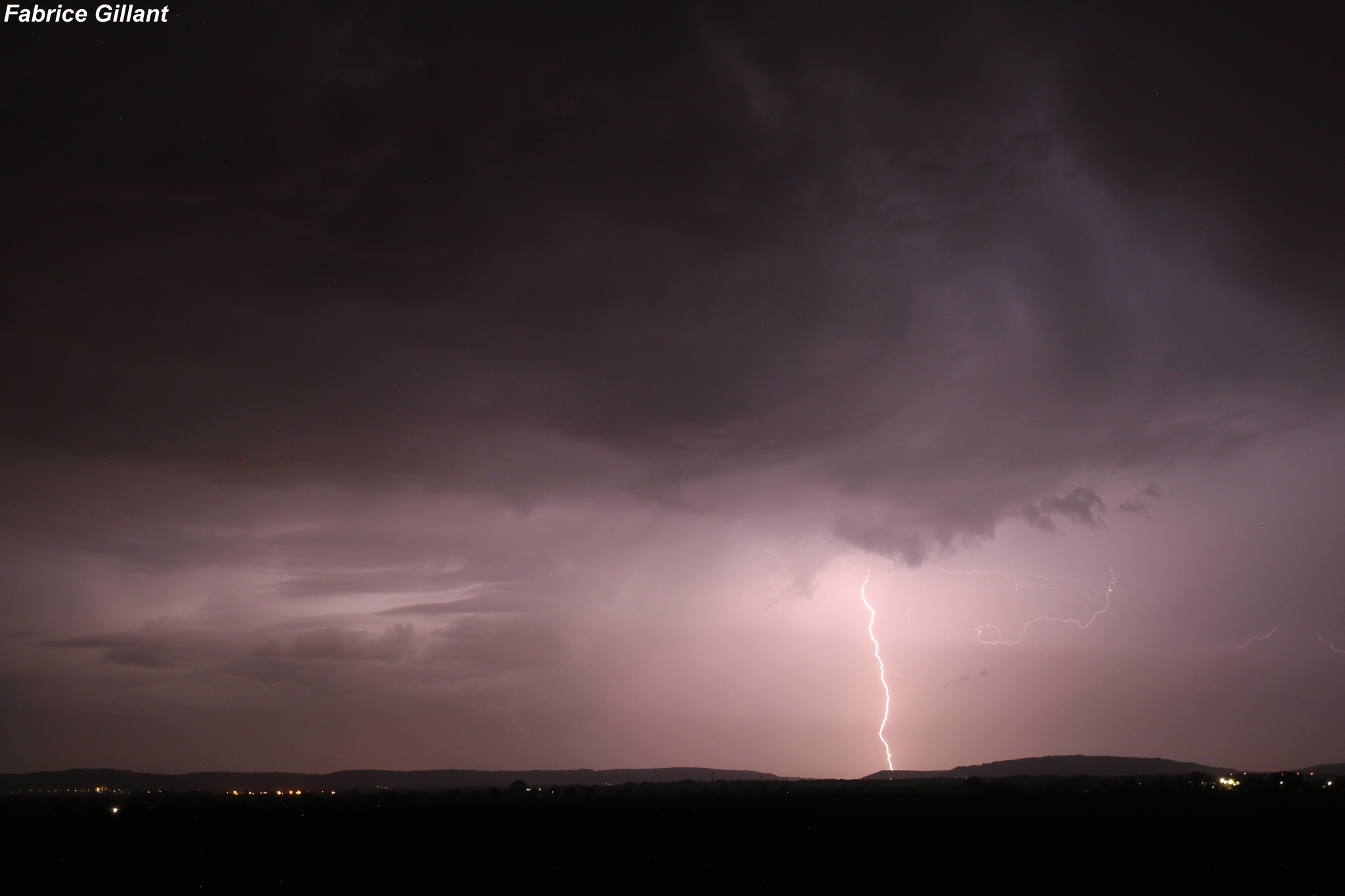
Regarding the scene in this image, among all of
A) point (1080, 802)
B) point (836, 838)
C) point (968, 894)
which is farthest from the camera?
point (1080, 802)

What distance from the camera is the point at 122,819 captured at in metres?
71.3

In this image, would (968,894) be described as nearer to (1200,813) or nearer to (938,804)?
(1200,813)

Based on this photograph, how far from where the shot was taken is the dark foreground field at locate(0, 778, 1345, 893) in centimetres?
2973

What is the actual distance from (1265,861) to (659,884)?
841 inches

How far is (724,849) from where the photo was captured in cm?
4059

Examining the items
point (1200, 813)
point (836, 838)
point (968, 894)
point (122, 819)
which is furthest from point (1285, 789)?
point (122, 819)

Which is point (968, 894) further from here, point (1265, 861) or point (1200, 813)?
point (1200, 813)

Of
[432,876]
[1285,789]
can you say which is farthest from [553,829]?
[1285,789]

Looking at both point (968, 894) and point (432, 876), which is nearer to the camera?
point (968, 894)

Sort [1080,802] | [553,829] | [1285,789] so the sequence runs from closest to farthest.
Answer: [553,829] → [1080,802] → [1285,789]

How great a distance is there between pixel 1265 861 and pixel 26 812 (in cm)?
9629

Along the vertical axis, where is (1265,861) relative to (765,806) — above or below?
above

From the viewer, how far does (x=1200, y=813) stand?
2317 inches

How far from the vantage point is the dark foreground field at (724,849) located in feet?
97.6
